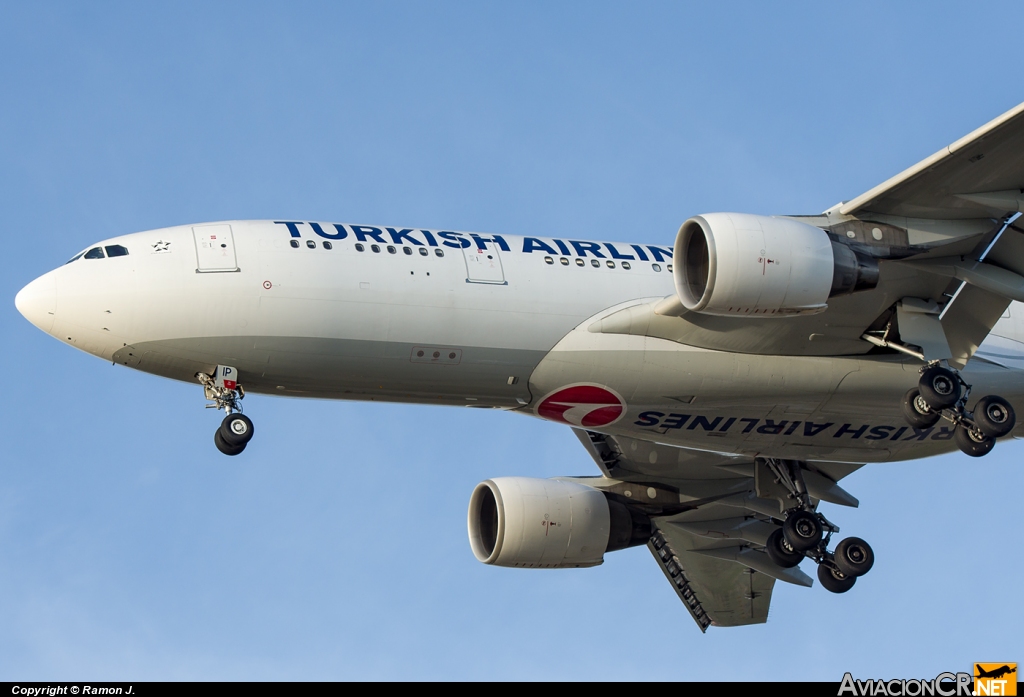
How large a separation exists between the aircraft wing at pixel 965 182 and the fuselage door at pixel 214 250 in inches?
406

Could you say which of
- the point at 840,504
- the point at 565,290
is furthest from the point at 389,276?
the point at 840,504

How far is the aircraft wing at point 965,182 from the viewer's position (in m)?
23.0

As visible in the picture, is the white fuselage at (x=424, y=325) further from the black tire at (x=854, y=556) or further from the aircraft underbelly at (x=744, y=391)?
A: the black tire at (x=854, y=556)

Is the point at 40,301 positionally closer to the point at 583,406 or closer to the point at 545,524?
the point at 583,406

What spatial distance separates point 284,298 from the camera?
23953 mm

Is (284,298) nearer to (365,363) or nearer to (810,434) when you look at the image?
(365,363)

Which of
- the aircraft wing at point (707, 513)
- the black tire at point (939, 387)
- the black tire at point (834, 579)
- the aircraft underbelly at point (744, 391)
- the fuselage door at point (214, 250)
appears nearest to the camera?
the fuselage door at point (214, 250)

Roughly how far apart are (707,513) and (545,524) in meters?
4.28

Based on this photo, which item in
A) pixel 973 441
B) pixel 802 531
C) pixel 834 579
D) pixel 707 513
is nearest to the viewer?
pixel 973 441

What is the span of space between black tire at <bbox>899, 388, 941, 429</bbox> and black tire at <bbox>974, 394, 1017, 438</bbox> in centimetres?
73

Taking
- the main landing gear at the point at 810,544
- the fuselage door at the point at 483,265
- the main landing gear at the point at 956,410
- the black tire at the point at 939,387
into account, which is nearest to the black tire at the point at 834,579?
the main landing gear at the point at 810,544

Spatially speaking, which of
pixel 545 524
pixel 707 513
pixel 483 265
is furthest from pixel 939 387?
pixel 545 524

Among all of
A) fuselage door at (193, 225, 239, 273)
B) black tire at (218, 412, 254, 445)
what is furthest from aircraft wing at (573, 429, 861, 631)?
fuselage door at (193, 225, 239, 273)

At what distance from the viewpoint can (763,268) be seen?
23.2 metres
